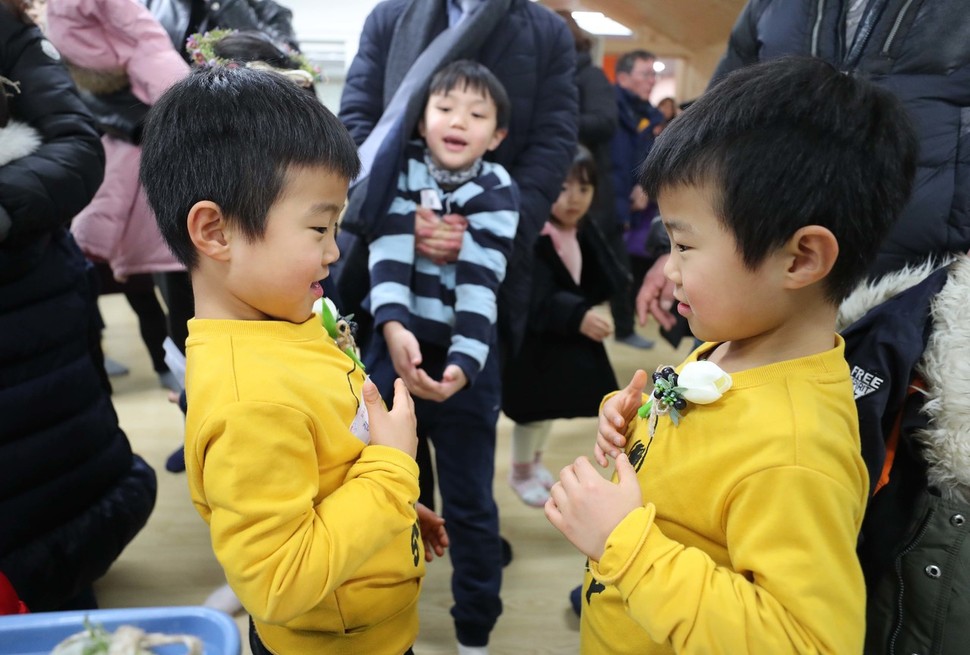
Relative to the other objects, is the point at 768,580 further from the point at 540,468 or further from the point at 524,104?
the point at 540,468

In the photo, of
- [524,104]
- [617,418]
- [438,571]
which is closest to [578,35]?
[524,104]

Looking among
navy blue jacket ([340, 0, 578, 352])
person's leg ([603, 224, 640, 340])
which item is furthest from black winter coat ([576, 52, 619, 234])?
→ navy blue jacket ([340, 0, 578, 352])

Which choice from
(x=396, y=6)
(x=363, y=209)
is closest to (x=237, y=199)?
(x=363, y=209)

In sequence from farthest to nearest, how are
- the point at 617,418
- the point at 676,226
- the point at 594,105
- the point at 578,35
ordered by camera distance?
1. the point at 594,105
2. the point at 578,35
3. the point at 617,418
4. the point at 676,226

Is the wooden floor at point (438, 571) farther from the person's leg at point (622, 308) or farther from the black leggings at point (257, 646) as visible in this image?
the person's leg at point (622, 308)

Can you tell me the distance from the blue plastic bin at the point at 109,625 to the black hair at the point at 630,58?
303cm

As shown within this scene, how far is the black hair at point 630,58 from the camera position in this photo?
3215 millimetres

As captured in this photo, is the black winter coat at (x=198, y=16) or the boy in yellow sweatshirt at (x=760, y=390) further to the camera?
the black winter coat at (x=198, y=16)

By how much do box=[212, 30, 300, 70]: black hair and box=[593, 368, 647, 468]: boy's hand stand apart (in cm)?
106

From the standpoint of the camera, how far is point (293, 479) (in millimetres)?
697

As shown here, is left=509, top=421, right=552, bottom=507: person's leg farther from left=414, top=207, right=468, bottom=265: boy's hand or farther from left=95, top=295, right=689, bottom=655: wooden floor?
left=414, top=207, right=468, bottom=265: boy's hand

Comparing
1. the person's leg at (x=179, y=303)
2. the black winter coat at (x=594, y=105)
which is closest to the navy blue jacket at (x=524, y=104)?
the person's leg at (x=179, y=303)

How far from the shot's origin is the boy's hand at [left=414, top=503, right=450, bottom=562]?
1042mm

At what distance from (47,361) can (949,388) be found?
1.49 m
